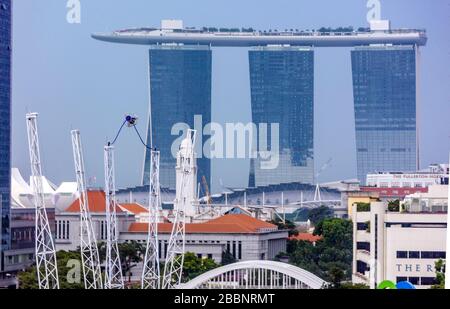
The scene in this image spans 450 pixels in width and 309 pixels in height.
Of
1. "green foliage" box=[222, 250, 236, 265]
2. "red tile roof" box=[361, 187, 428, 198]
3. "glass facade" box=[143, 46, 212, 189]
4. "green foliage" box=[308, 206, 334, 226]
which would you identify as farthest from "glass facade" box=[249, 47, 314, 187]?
"red tile roof" box=[361, 187, 428, 198]

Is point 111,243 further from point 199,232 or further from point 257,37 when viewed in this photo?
point 257,37

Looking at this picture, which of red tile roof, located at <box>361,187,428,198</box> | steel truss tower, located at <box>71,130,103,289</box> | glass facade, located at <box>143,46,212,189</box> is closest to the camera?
glass facade, located at <box>143,46,212,189</box>

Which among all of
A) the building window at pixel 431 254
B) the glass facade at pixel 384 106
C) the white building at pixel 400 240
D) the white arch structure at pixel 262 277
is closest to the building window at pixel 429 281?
the white building at pixel 400 240

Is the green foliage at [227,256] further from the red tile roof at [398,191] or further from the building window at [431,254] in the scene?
the red tile roof at [398,191]

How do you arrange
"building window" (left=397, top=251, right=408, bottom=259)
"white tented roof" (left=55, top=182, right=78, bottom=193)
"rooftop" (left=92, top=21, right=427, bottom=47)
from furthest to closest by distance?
"building window" (left=397, top=251, right=408, bottom=259), "white tented roof" (left=55, top=182, right=78, bottom=193), "rooftop" (left=92, top=21, right=427, bottom=47)

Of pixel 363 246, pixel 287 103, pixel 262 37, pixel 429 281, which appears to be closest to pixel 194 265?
pixel 363 246

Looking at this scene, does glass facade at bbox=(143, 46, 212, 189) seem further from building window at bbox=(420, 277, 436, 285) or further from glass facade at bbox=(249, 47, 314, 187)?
building window at bbox=(420, 277, 436, 285)
